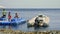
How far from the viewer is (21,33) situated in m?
1.79

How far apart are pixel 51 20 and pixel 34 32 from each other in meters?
0.39

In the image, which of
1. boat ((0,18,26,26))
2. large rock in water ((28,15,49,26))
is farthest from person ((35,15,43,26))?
boat ((0,18,26,26))

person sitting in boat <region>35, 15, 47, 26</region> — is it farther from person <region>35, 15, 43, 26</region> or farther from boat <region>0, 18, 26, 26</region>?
boat <region>0, 18, 26, 26</region>

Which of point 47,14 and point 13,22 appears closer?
point 13,22

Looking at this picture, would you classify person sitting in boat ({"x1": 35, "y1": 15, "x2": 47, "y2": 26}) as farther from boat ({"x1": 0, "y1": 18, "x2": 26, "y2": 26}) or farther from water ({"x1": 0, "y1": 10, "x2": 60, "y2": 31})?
boat ({"x1": 0, "y1": 18, "x2": 26, "y2": 26})

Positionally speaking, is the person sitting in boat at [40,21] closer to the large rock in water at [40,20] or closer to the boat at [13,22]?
the large rock in water at [40,20]

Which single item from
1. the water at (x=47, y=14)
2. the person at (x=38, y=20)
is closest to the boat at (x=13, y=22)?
the water at (x=47, y=14)

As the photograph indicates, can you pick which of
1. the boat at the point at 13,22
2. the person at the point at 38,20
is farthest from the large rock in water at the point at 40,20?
the boat at the point at 13,22

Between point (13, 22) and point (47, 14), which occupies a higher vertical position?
point (47, 14)

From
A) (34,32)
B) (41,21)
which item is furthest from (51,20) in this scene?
(34,32)

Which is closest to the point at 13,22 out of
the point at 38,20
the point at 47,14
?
the point at 38,20

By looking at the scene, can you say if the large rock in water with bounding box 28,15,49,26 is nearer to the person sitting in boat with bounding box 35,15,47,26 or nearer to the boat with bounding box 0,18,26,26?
the person sitting in boat with bounding box 35,15,47,26

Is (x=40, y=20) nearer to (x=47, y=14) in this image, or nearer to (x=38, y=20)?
(x=38, y=20)

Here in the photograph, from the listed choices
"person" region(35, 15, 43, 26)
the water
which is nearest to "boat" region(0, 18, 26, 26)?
the water
